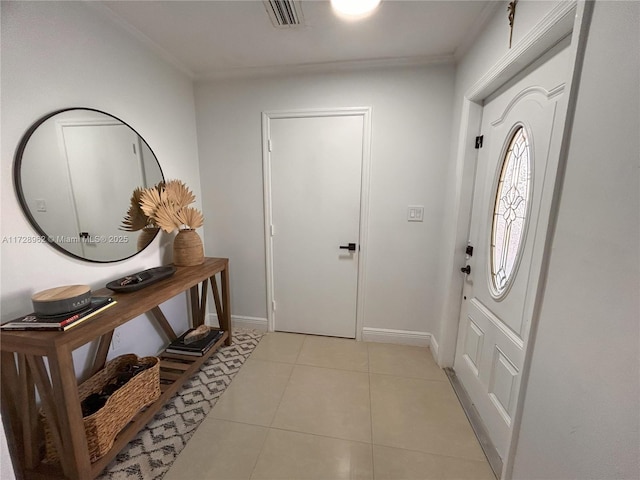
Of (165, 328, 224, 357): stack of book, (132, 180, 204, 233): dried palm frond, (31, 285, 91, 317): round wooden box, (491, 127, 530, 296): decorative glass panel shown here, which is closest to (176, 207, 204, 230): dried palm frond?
(132, 180, 204, 233): dried palm frond

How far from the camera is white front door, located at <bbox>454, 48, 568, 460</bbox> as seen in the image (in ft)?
3.67

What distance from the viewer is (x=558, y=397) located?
862 millimetres

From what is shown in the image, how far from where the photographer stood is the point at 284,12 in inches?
58.4

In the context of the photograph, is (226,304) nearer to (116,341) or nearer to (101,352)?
(116,341)

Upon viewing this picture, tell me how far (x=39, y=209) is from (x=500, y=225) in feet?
8.11

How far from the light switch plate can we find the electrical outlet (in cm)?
234

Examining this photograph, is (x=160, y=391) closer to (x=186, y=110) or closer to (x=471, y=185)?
(x=186, y=110)

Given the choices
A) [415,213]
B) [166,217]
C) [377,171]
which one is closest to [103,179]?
[166,217]

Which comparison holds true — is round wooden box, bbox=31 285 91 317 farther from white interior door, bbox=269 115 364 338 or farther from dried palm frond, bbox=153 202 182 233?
white interior door, bbox=269 115 364 338

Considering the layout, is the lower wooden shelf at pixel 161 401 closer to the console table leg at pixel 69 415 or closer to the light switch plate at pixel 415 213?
the console table leg at pixel 69 415

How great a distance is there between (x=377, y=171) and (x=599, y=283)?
1.65m

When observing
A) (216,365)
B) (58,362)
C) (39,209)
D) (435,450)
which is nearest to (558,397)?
(435,450)

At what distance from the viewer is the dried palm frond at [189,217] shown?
189 centimetres

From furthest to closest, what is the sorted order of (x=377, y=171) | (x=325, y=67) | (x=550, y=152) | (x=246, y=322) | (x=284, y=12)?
1. (x=246, y=322)
2. (x=377, y=171)
3. (x=325, y=67)
4. (x=284, y=12)
5. (x=550, y=152)
